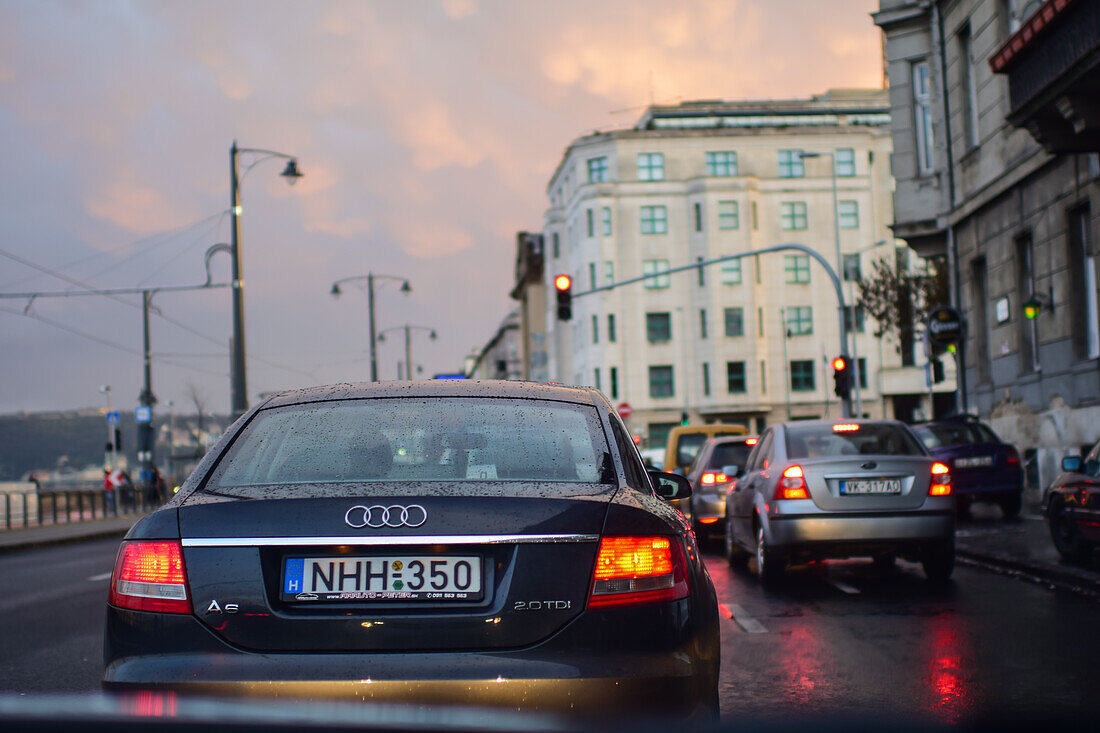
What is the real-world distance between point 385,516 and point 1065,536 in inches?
401

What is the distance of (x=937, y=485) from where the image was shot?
11.7 meters

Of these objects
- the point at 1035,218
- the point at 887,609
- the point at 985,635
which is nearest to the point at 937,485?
the point at 887,609

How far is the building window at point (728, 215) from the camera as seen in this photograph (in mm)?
75562

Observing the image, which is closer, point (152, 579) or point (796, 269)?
point (152, 579)

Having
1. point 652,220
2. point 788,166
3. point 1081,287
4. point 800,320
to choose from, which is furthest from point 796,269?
point 1081,287

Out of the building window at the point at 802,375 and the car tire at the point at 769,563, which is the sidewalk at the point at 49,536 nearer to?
the car tire at the point at 769,563

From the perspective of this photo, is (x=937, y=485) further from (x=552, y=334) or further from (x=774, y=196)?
(x=552, y=334)

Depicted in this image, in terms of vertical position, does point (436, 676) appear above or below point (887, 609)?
above

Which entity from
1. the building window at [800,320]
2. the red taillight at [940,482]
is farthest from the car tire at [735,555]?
the building window at [800,320]

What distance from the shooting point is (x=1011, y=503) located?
20.0 metres

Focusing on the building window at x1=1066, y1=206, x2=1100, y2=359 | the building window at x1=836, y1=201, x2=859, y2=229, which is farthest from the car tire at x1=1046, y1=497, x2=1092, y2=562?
the building window at x1=836, y1=201, x2=859, y2=229

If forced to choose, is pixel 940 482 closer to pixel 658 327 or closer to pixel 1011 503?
pixel 1011 503

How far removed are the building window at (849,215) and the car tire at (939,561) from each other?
6619cm

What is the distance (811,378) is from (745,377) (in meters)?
4.11
